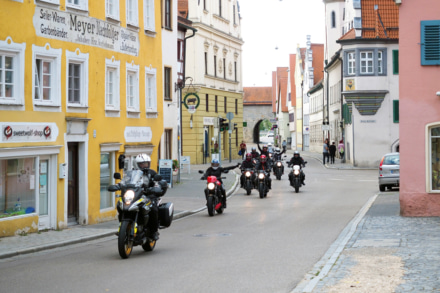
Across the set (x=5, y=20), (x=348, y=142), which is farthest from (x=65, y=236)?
(x=348, y=142)

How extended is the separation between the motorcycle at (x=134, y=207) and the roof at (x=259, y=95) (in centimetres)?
12876

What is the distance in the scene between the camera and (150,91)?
1032 inches

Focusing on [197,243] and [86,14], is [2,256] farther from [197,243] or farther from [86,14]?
[86,14]

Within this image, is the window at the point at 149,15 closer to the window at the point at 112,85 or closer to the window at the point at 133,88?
the window at the point at 133,88

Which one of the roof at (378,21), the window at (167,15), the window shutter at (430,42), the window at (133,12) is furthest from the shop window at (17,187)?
the roof at (378,21)

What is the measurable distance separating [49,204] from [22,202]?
3.83ft

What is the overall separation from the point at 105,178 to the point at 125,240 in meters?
9.45

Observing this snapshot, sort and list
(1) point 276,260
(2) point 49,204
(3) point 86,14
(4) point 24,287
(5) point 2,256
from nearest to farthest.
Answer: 1. (4) point 24,287
2. (1) point 276,260
3. (5) point 2,256
4. (2) point 49,204
5. (3) point 86,14

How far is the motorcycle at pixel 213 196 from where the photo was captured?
75.3 ft

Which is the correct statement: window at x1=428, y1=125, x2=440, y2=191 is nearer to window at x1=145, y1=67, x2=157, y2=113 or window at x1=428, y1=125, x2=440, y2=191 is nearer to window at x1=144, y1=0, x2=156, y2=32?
window at x1=145, y1=67, x2=157, y2=113

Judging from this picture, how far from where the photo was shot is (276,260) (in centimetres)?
1288

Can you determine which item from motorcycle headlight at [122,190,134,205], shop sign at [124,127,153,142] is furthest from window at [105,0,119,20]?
motorcycle headlight at [122,190,134,205]

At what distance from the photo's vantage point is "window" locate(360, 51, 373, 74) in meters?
53.3

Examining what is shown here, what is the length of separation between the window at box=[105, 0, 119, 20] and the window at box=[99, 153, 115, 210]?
405 cm
